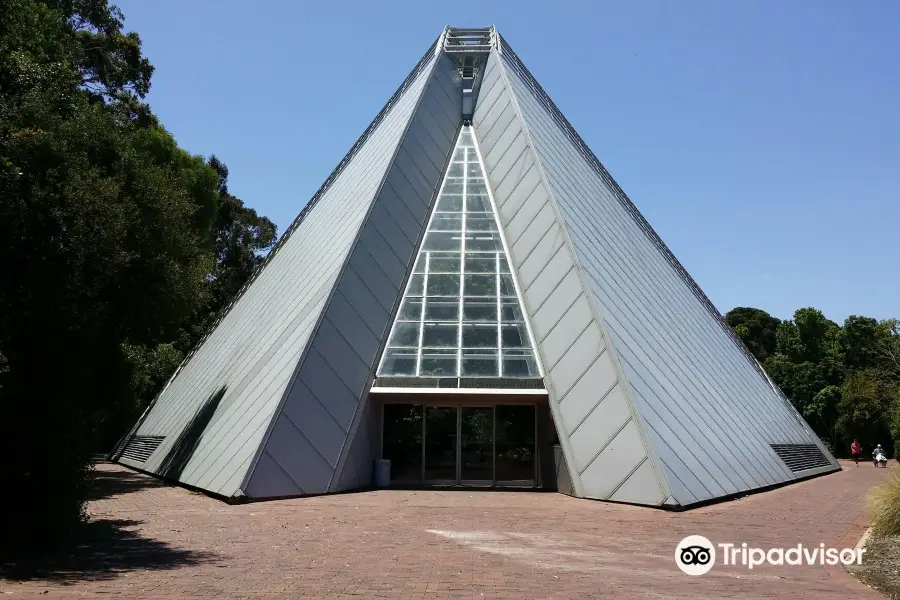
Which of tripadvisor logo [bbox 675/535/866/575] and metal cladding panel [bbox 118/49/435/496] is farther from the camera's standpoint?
metal cladding panel [bbox 118/49/435/496]

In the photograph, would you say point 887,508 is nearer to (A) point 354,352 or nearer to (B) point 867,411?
(A) point 354,352

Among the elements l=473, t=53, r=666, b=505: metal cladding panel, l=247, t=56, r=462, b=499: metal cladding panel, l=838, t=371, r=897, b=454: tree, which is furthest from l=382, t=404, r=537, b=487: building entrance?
l=838, t=371, r=897, b=454: tree

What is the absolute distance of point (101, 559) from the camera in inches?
410

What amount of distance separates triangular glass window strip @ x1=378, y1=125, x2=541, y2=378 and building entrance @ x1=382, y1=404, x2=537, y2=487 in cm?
129

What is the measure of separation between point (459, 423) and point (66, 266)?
11.5 metres

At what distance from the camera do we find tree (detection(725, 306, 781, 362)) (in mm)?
78938

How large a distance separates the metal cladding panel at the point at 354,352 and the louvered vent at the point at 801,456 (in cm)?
1244

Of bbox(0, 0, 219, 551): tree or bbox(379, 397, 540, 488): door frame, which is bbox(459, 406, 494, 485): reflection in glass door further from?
bbox(0, 0, 219, 551): tree

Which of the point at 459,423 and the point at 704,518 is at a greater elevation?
the point at 459,423

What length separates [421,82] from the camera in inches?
1193

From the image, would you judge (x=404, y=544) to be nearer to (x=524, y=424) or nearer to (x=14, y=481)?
(x=14, y=481)

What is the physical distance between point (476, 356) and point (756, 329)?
68791 millimetres

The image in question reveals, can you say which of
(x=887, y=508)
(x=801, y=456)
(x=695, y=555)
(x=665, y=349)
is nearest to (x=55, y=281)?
(x=695, y=555)

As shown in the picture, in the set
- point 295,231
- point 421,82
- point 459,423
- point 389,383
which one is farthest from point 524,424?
point 421,82
